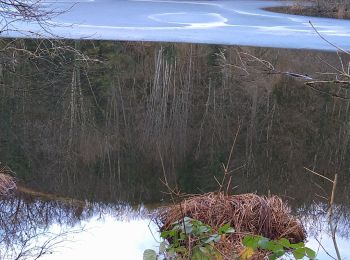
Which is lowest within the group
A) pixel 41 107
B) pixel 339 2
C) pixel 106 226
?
pixel 106 226

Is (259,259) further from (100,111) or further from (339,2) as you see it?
(339,2)

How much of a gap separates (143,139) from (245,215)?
3.12 metres

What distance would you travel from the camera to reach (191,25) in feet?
51.1

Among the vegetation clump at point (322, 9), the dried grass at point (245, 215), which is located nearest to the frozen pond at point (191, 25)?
the vegetation clump at point (322, 9)

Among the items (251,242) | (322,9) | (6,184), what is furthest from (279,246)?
(322,9)

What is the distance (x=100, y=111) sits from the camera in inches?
360

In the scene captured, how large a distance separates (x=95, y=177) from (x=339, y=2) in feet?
51.2

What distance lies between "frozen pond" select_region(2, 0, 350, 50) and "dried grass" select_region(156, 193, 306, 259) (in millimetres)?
7460

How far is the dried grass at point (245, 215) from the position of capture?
5.24 metres

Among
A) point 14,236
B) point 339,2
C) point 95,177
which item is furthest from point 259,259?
point 339,2

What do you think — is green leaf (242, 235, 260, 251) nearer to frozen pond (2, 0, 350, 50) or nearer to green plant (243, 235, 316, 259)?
green plant (243, 235, 316, 259)

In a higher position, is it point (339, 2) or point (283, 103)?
point (339, 2)

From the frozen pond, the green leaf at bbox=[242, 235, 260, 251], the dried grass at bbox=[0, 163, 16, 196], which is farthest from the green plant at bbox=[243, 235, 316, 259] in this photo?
the frozen pond

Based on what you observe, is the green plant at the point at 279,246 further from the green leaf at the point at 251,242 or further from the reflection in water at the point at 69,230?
the reflection in water at the point at 69,230
